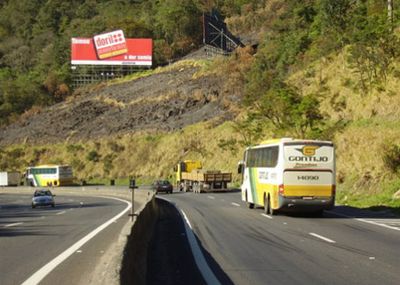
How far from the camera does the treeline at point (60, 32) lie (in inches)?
4966

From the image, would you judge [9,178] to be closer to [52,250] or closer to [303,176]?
[303,176]

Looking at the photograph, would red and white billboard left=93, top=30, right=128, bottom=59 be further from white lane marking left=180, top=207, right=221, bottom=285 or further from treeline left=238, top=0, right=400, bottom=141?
white lane marking left=180, top=207, right=221, bottom=285

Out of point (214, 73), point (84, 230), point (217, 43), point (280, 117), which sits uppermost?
point (217, 43)

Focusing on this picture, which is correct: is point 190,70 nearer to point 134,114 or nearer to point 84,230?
point 134,114

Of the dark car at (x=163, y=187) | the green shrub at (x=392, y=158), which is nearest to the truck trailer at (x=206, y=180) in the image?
the dark car at (x=163, y=187)

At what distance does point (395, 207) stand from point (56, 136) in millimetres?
81009

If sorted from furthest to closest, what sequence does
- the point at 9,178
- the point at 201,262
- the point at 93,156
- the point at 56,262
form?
the point at 9,178
the point at 93,156
the point at 56,262
the point at 201,262

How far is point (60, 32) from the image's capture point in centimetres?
16812

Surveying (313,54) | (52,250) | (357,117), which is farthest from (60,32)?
(52,250)

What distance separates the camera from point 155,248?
56.4 ft

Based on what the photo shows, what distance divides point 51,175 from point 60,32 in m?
87.8

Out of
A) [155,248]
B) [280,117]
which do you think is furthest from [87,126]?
[155,248]

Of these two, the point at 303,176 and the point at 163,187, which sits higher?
the point at 303,176

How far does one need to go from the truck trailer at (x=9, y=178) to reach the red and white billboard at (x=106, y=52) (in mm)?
23512
